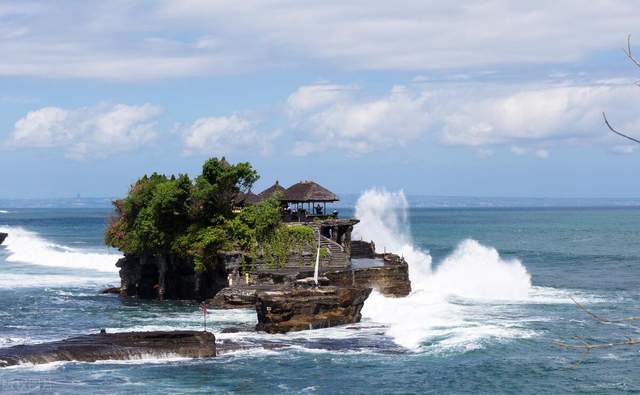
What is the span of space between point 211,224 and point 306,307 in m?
14.3

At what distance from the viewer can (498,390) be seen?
→ 1198 inches

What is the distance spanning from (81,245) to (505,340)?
276ft

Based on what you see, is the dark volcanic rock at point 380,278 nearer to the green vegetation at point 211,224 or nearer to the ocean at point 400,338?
the ocean at point 400,338

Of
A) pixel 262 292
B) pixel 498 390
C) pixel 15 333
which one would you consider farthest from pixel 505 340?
pixel 15 333

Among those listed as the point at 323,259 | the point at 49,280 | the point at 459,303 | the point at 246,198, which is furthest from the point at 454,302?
the point at 49,280

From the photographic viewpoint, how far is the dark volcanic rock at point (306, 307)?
132ft

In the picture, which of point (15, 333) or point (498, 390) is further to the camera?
point (15, 333)

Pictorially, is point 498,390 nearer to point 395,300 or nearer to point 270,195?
point 395,300

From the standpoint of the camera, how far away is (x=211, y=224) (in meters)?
53.6

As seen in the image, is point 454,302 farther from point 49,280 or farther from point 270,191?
point 49,280

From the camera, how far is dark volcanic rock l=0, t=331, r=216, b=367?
33.3 meters

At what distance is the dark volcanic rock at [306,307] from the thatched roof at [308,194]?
555 inches

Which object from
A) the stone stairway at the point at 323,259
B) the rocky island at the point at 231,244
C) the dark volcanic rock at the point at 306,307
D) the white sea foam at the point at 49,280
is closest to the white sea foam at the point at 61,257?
the white sea foam at the point at 49,280

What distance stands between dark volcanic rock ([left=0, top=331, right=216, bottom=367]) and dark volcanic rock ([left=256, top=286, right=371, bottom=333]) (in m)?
4.80
